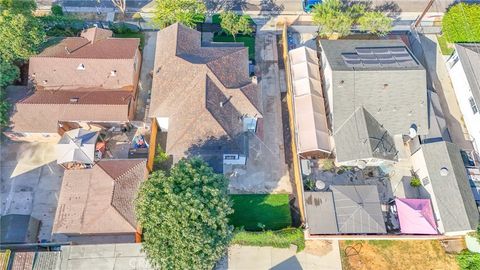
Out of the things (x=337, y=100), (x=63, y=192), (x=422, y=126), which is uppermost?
(x=337, y=100)

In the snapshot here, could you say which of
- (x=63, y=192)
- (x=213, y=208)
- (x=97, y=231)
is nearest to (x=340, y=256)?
(x=213, y=208)

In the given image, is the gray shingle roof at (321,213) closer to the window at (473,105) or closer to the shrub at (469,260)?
the shrub at (469,260)

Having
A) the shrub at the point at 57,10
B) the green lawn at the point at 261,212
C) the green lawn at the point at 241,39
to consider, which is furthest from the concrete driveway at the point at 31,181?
the green lawn at the point at 241,39

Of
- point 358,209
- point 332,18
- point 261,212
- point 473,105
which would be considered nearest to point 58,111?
point 261,212

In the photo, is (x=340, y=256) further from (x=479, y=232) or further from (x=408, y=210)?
(x=479, y=232)

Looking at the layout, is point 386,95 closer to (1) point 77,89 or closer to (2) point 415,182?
(2) point 415,182
